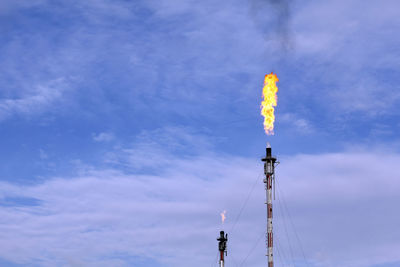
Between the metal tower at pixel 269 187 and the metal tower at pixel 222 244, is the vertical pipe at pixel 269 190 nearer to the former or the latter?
the metal tower at pixel 269 187

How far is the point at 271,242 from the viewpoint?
290 ft

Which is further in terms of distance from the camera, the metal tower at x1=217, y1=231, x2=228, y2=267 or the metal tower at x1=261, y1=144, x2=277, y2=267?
the metal tower at x1=217, y1=231, x2=228, y2=267

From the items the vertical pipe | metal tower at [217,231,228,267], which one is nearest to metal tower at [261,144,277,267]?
the vertical pipe

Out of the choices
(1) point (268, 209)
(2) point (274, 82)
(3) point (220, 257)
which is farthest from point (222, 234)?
(2) point (274, 82)

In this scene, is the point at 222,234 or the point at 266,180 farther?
the point at 222,234

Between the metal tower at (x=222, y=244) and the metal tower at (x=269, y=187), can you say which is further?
the metal tower at (x=222, y=244)

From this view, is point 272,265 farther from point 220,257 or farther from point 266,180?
point 220,257

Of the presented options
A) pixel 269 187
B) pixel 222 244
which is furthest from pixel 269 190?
pixel 222 244

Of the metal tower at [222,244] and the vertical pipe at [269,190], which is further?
the metal tower at [222,244]


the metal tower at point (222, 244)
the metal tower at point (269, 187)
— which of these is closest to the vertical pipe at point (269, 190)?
the metal tower at point (269, 187)

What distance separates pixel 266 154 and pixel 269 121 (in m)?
5.26

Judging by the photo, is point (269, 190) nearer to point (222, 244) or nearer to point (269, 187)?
point (269, 187)

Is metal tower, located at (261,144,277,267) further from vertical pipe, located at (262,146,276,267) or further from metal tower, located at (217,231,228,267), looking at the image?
metal tower, located at (217,231,228,267)

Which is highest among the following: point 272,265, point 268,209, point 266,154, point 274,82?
point 274,82
